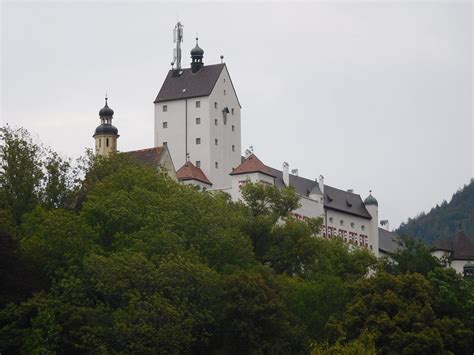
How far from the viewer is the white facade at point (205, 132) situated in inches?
4016

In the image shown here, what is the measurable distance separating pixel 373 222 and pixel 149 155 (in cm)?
3240

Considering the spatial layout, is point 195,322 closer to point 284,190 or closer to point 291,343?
point 291,343

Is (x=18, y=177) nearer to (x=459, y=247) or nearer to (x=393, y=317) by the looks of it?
(x=393, y=317)

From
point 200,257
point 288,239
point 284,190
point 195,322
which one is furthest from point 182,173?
point 195,322

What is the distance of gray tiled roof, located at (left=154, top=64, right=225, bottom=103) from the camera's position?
103938 millimetres

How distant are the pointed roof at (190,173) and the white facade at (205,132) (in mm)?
2158

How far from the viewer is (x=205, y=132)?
102688 millimetres

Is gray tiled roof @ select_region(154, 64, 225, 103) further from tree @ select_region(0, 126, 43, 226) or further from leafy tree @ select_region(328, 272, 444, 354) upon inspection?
leafy tree @ select_region(328, 272, 444, 354)

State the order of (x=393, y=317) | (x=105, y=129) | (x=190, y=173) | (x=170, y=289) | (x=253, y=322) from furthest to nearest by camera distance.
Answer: (x=105, y=129) → (x=190, y=173) → (x=393, y=317) → (x=253, y=322) → (x=170, y=289)

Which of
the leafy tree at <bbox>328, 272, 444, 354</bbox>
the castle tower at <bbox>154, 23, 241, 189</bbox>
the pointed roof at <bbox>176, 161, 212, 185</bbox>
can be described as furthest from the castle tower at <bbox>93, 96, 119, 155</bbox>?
the leafy tree at <bbox>328, 272, 444, 354</bbox>

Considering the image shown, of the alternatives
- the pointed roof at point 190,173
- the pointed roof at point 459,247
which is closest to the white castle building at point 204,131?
the pointed roof at point 190,173

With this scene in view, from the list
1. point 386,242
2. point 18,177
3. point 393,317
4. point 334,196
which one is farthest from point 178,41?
point 393,317

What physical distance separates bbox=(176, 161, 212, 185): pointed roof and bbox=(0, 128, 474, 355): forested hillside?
2757 cm

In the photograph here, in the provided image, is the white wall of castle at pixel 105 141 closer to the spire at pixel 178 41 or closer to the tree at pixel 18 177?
the spire at pixel 178 41
